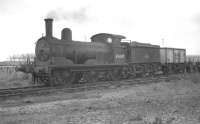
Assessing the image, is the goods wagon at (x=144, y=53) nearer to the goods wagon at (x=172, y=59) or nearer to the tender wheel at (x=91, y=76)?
the goods wagon at (x=172, y=59)

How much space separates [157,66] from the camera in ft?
80.8

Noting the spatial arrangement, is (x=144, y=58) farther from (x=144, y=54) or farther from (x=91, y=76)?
(x=91, y=76)

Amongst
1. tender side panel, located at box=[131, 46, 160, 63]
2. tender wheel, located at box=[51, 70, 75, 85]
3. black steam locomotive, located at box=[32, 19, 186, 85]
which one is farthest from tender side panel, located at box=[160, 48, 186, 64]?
tender wheel, located at box=[51, 70, 75, 85]

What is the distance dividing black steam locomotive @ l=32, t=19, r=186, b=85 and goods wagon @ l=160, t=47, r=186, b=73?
2.08 feet

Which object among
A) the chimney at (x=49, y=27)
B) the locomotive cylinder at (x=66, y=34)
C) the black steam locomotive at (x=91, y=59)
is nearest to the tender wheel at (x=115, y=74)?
the black steam locomotive at (x=91, y=59)

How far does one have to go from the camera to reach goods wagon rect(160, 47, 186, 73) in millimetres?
25828

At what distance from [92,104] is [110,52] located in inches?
426

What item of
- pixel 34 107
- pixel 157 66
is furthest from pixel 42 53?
pixel 157 66

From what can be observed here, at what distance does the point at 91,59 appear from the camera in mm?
18188

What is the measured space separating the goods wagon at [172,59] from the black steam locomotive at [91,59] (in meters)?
0.63

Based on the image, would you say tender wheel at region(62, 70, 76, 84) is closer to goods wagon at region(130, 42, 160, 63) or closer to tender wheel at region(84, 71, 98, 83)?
tender wheel at region(84, 71, 98, 83)

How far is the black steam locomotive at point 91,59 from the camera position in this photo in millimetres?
15805

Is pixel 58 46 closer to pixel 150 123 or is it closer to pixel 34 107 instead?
pixel 34 107

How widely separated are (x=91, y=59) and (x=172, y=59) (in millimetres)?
12632
